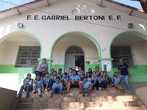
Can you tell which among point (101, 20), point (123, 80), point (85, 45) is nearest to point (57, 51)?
point (85, 45)

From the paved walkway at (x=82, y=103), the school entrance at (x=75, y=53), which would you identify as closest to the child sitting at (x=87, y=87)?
the paved walkway at (x=82, y=103)

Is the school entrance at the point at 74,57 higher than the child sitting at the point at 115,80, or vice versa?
the school entrance at the point at 74,57

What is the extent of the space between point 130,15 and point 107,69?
136 inches

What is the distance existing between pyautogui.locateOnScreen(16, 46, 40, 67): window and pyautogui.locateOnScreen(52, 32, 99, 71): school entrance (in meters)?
1.31

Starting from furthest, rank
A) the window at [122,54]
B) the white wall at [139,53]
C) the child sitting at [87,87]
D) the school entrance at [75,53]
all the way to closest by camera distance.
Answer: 1. the window at [122,54]
2. the white wall at [139,53]
3. the school entrance at [75,53]
4. the child sitting at [87,87]

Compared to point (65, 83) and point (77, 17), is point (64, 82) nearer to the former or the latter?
point (65, 83)

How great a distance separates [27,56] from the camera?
42.0 feet

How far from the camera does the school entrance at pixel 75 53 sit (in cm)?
1238

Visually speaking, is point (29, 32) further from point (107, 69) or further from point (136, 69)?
point (136, 69)

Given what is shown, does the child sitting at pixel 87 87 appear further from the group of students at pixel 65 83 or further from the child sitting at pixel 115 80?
the child sitting at pixel 115 80

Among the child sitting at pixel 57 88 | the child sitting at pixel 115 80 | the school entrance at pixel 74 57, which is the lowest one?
the child sitting at pixel 57 88

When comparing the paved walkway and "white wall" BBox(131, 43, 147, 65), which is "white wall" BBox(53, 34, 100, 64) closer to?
"white wall" BBox(131, 43, 147, 65)

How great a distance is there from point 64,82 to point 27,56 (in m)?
4.77

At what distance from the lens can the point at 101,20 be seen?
11.5m
